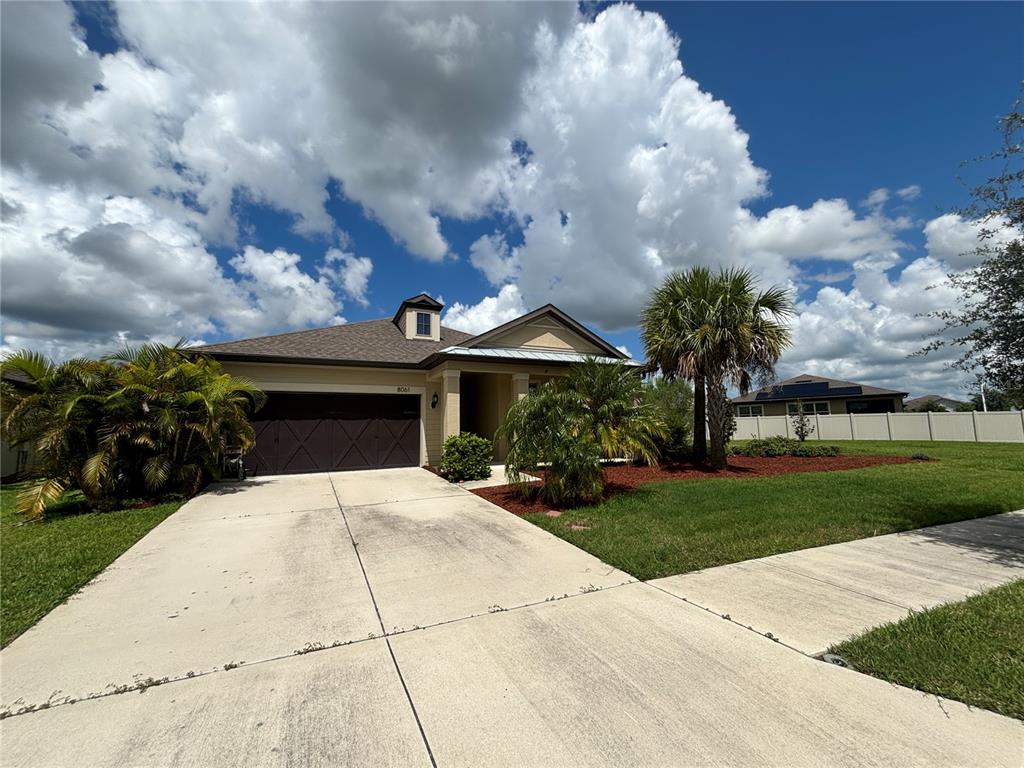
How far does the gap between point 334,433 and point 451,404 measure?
3.83 m

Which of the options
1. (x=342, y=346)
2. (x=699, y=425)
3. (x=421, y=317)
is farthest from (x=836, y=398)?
(x=342, y=346)

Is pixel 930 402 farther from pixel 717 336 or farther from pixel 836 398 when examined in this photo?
pixel 717 336

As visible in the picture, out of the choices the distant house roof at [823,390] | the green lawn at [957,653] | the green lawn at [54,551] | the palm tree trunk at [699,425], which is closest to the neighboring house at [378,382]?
the palm tree trunk at [699,425]

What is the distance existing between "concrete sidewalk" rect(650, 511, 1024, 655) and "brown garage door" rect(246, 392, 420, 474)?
10.9 m

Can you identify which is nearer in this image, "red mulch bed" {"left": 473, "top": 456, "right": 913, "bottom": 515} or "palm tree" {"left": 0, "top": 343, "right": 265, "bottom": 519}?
"palm tree" {"left": 0, "top": 343, "right": 265, "bottom": 519}

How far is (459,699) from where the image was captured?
2.69 metres

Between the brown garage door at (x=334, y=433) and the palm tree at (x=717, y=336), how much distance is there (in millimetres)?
8041

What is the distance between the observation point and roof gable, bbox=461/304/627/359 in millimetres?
14062

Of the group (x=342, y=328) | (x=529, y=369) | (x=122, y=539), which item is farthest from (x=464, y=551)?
(x=342, y=328)

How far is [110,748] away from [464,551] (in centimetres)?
365

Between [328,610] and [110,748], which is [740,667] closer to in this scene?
[328,610]

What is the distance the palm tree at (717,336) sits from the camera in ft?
37.5

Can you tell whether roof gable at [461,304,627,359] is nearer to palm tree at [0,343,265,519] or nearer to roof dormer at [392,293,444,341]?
roof dormer at [392,293,444,341]

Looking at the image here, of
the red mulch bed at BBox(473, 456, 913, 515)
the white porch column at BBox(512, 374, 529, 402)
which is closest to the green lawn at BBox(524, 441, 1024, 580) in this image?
the red mulch bed at BBox(473, 456, 913, 515)
